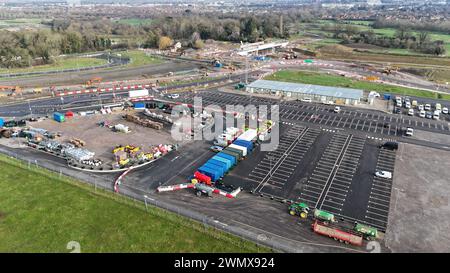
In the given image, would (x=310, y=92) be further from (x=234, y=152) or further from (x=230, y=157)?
(x=230, y=157)

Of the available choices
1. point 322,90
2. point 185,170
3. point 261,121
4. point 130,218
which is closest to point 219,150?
point 185,170

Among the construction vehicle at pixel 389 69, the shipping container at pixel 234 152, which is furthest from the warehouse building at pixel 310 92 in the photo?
the shipping container at pixel 234 152

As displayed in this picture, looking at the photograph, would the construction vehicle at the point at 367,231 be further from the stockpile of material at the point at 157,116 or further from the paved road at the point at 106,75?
the paved road at the point at 106,75

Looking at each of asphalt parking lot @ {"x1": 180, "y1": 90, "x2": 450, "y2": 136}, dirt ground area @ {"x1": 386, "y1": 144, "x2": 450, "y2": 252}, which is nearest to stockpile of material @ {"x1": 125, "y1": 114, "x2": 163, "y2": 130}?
asphalt parking lot @ {"x1": 180, "y1": 90, "x2": 450, "y2": 136}

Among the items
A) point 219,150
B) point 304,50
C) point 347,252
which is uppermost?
point 304,50

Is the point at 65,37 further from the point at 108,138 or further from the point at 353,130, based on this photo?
the point at 353,130
